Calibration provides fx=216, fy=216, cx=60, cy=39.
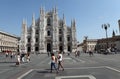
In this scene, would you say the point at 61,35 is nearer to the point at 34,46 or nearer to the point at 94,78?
the point at 34,46

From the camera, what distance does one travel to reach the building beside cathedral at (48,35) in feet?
301

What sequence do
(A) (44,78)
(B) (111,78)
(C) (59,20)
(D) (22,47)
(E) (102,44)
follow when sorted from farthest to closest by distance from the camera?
1. (E) (102,44)
2. (C) (59,20)
3. (D) (22,47)
4. (A) (44,78)
5. (B) (111,78)

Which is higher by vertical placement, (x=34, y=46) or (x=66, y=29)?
(x=66, y=29)

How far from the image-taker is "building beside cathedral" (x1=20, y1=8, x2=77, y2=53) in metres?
91.8

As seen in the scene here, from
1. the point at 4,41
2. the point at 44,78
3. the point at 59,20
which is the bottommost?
the point at 44,78

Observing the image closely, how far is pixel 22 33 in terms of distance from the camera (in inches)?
3639

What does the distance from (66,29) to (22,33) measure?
19154 mm

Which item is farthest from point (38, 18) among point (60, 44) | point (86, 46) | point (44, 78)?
point (44, 78)

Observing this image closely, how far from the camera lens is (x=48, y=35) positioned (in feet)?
312

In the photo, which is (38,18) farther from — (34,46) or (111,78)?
(111,78)

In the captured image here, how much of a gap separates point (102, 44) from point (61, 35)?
6095 cm

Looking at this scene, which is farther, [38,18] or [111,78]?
[38,18]

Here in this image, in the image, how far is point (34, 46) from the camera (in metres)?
92.4

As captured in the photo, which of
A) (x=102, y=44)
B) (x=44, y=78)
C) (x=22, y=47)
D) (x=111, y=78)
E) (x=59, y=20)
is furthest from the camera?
(x=102, y=44)
